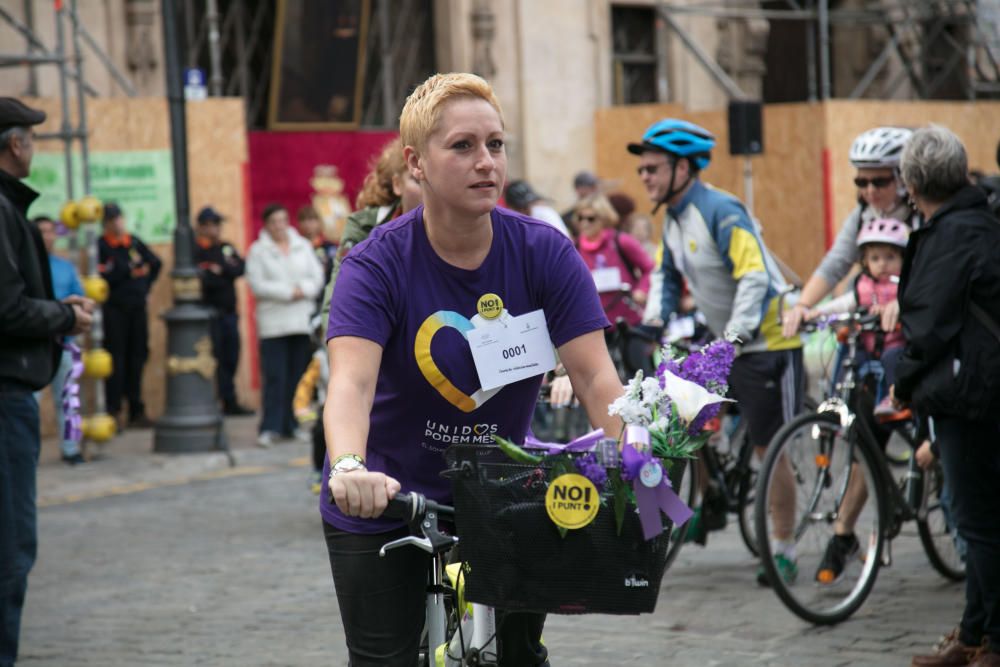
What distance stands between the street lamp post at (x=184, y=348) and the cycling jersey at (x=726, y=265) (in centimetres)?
630

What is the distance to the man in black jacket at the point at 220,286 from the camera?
15.2 m

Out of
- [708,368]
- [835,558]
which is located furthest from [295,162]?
[708,368]

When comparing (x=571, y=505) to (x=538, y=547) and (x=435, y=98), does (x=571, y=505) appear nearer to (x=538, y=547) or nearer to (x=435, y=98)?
(x=538, y=547)

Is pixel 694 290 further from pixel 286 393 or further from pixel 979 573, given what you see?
pixel 286 393

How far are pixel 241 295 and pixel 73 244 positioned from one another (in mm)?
2826

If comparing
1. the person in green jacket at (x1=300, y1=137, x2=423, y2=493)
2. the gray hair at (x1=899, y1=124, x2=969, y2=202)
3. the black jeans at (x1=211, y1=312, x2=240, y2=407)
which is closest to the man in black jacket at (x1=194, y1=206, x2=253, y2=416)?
the black jeans at (x1=211, y1=312, x2=240, y2=407)

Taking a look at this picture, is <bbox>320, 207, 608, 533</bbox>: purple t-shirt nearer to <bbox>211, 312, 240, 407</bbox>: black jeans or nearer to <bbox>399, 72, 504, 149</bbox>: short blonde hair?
<bbox>399, 72, 504, 149</bbox>: short blonde hair

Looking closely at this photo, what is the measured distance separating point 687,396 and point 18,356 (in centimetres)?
335

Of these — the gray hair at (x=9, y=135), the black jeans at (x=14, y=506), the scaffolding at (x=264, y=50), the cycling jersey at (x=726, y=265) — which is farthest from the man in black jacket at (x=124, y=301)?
the black jeans at (x=14, y=506)

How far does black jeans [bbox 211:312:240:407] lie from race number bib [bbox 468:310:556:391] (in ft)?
39.5

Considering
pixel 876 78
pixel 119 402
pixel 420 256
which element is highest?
pixel 876 78

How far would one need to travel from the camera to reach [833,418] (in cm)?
671

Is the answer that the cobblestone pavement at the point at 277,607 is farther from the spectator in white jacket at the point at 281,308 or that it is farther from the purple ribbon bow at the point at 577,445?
the spectator in white jacket at the point at 281,308

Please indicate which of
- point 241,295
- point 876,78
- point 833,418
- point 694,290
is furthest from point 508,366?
point 876,78
